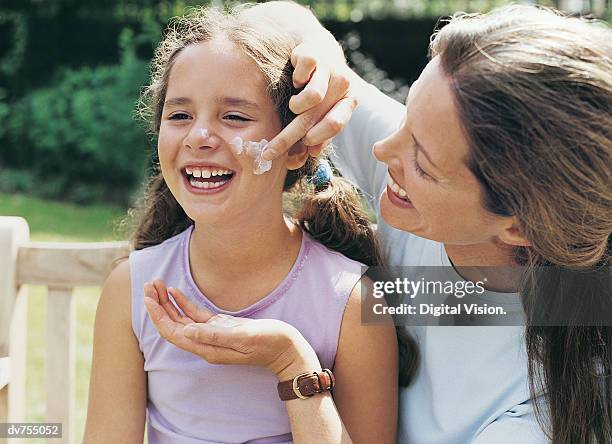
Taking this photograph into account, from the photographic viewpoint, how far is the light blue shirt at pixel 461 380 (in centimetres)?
204

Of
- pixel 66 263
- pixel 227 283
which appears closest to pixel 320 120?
pixel 227 283

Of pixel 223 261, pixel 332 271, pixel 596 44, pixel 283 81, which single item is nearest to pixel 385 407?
pixel 332 271

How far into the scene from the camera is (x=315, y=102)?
2.00 m

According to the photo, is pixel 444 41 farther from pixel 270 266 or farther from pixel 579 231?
pixel 270 266

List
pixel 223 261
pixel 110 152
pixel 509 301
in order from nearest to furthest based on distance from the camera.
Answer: pixel 509 301 → pixel 223 261 → pixel 110 152

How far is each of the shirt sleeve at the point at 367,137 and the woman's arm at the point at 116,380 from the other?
708mm

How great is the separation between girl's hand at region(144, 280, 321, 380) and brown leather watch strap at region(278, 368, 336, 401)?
0.02 meters

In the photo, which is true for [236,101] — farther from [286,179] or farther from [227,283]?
[227,283]

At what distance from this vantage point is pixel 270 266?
2277 millimetres

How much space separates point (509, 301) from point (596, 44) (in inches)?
24.8

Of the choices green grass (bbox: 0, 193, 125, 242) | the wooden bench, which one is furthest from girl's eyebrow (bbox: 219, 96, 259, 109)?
green grass (bbox: 0, 193, 125, 242)

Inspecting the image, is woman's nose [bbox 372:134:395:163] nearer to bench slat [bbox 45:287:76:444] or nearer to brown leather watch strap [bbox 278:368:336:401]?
brown leather watch strap [bbox 278:368:336:401]

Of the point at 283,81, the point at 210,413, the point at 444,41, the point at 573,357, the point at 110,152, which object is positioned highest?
the point at 444,41

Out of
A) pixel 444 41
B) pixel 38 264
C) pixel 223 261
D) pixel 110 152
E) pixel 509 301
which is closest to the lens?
pixel 444 41
